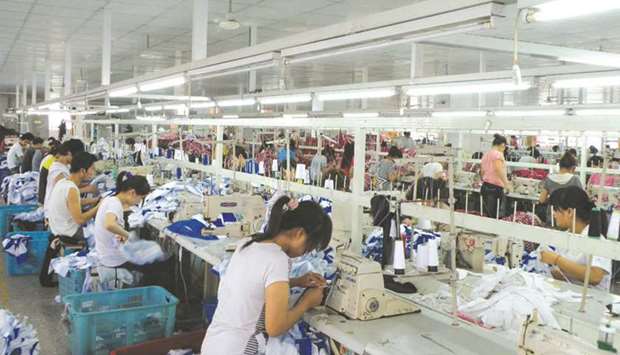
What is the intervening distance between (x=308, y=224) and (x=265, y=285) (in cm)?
32

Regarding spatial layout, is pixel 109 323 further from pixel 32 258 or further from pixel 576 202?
pixel 32 258

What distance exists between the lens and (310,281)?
8.79 ft

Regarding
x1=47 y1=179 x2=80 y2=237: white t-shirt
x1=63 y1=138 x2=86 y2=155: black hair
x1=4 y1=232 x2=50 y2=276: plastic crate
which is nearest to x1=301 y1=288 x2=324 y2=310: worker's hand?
x1=47 y1=179 x2=80 y2=237: white t-shirt

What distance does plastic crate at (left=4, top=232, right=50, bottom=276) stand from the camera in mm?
6008

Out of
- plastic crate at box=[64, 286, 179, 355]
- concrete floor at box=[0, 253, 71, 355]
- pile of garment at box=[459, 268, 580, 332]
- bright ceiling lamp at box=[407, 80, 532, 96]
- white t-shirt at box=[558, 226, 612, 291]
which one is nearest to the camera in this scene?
pile of garment at box=[459, 268, 580, 332]

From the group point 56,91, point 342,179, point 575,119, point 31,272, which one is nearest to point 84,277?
point 31,272

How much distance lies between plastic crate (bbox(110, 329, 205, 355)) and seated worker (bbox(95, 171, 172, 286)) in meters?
1.12

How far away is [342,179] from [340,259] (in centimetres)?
395

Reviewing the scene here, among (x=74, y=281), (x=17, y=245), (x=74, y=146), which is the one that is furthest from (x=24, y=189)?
(x=74, y=281)

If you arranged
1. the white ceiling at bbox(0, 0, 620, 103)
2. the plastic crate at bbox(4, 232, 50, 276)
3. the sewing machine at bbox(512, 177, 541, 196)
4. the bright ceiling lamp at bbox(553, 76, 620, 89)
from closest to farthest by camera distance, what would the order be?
the bright ceiling lamp at bbox(553, 76, 620, 89) → the plastic crate at bbox(4, 232, 50, 276) → the white ceiling at bbox(0, 0, 620, 103) → the sewing machine at bbox(512, 177, 541, 196)

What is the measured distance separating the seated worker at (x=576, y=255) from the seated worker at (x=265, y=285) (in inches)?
63.8

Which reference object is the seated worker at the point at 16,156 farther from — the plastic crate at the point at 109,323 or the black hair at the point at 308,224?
the black hair at the point at 308,224

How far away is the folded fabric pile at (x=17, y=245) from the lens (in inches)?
231

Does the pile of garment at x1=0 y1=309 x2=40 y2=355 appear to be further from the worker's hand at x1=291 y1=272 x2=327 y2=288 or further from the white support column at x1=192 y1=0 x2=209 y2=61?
the white support column at x1=192 y1=0 x2=209 y2=61
